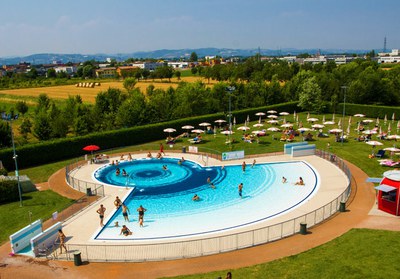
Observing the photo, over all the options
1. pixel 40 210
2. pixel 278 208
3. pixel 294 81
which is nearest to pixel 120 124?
pixel 40 210

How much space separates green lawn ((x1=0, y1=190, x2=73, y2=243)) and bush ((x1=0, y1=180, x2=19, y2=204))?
0.82m

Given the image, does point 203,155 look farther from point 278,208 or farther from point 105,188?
point 278,208

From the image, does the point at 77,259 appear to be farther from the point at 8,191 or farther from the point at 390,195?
the point at 390,195

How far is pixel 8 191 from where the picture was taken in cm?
3112

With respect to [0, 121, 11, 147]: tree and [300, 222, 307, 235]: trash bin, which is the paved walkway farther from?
[0, 121, 11, 147]: tree

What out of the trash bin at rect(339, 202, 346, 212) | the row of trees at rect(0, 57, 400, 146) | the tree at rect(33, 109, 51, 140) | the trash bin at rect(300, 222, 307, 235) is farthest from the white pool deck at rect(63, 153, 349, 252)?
the row of trees at rect(0, 57, 400, 146)

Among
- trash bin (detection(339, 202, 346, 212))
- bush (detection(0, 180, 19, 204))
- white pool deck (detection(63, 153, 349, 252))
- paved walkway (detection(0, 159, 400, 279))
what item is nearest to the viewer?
paved walkway (detection(0, 159, 400, 279))

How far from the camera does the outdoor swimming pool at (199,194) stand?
2613 centimetres

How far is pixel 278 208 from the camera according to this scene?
2886 cm

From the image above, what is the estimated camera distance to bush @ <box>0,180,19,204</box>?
30.8m

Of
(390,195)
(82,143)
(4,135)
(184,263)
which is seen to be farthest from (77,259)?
(4,135)

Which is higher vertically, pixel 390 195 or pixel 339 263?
pixel 390 195

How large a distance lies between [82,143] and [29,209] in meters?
19.4

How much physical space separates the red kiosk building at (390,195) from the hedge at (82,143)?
35725mm
